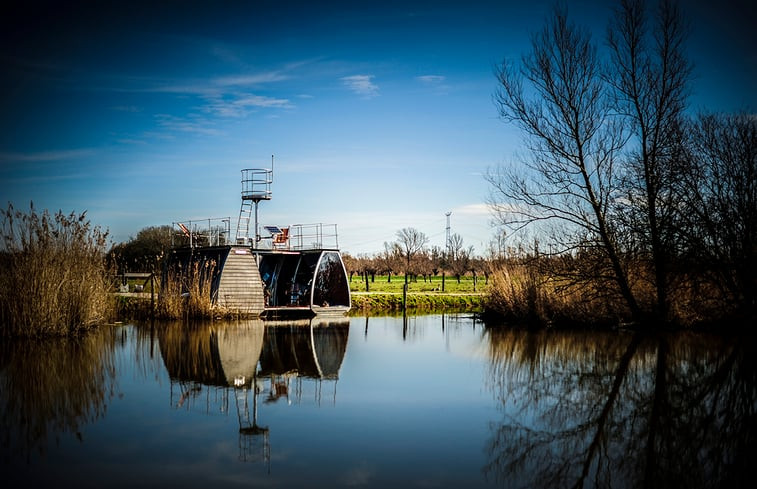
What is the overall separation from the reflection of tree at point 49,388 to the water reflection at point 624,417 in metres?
6.27

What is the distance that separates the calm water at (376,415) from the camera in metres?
7.55

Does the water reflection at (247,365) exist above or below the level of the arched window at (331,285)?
below

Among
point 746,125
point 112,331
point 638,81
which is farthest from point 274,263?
point 746,125

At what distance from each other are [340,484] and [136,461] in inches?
106

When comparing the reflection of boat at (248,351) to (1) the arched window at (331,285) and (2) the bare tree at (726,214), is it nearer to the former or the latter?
(1) the arched window at (331,285)

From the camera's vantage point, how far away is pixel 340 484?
23.2 feet

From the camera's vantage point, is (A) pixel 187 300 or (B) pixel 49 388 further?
(A) pixel 187 300

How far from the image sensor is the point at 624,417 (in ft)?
33.5

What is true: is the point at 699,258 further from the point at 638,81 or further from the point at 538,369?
the point at 538,369

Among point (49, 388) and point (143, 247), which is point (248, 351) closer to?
point (49, 388)

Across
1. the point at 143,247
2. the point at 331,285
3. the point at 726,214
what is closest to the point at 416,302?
the point at 331,285

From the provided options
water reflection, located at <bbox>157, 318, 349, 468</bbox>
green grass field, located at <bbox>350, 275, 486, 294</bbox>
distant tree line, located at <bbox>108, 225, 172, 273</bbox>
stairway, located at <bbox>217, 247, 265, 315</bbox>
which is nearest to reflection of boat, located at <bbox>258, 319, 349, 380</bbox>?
water reflection, located at <bbox>157, 318, 349, 468</bbox>

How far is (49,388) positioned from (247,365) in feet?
15.6

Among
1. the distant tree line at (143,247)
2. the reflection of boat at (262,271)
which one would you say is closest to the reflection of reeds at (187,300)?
the reflection of boat at (262,271)
